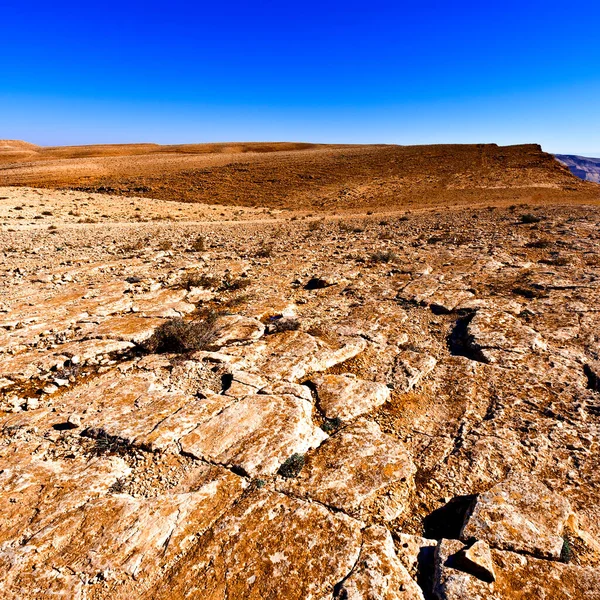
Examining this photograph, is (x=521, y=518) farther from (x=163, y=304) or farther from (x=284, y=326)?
(x=163, y=304)

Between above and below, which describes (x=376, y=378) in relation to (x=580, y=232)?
below

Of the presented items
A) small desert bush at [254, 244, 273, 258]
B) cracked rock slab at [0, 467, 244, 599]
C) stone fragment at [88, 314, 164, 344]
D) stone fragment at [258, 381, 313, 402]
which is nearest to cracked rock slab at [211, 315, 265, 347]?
stone fragment at [88, 314, 164, 344]

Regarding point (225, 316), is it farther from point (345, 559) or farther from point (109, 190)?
point (109, 190)

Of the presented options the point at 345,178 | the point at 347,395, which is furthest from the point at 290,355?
the point at 345,178

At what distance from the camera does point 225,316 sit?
7469mm

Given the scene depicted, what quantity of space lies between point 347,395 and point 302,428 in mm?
940

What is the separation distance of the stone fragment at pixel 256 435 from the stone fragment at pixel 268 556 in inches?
20.9

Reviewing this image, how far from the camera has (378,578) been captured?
2.74 meters

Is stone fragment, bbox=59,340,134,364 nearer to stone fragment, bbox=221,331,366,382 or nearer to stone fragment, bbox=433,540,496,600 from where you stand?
stone fragment, bbox=221,331,366,382

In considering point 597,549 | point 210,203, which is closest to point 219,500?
point 597,549

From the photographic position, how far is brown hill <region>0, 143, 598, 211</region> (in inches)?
1293

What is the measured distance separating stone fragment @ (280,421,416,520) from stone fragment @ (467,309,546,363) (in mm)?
2733

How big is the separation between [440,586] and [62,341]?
21.3 ft

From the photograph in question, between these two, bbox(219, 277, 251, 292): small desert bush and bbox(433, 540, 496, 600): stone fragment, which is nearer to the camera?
bbox(433, 540, 496, 600): stone fragment
